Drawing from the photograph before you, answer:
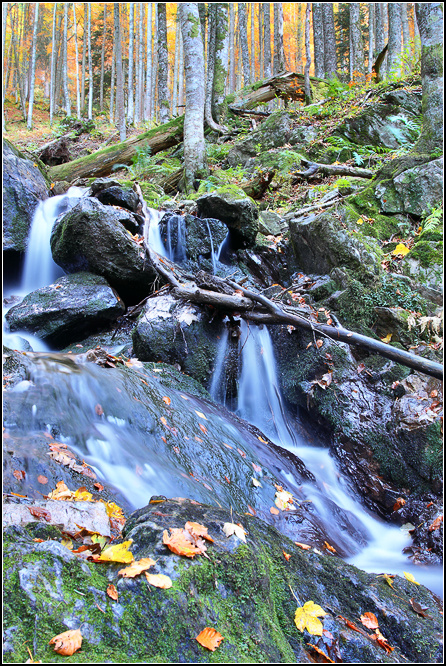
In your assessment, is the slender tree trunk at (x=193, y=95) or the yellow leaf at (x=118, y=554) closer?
the yellow leaf at (x=118, y=554)

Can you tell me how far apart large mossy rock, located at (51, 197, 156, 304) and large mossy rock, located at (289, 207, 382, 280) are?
2.75m

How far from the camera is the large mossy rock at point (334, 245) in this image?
19.7 feet

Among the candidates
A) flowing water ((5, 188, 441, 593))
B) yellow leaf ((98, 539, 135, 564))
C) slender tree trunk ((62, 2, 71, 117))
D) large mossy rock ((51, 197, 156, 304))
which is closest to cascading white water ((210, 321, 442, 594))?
flowing water ((5, 188, 441, 593))

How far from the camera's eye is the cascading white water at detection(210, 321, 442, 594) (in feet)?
12.3

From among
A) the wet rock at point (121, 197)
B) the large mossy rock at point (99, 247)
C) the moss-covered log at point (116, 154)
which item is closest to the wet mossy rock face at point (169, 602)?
the large mossy rock at point (99, 247)

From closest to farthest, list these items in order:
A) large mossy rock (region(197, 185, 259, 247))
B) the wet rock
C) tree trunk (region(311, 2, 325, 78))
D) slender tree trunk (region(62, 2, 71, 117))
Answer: large mossy rock (region(197, 185, 259, 247))
the wet rock
tree trunk (region(311, 2, 325, 78))
slender tree trunk (region(62, 2, 71, 117))

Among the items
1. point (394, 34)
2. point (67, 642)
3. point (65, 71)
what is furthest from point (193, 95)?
point (65, 71)

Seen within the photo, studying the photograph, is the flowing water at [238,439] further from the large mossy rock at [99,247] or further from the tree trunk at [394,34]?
the tree trunk at [394,34]

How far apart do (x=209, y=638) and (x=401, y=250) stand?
6110mm

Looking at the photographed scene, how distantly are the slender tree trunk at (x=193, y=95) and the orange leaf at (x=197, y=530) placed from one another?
9.75 meters

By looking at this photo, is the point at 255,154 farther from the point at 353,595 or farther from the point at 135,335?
the point at 353,595

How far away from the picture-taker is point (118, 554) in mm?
1617

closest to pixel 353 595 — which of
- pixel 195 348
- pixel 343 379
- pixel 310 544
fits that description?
pixel 310 544

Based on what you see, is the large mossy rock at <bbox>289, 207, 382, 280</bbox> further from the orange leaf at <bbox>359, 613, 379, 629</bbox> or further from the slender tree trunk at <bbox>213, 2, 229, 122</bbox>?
the slender tree trunk at <bbox>213, 2, 229, 122</bbox>
